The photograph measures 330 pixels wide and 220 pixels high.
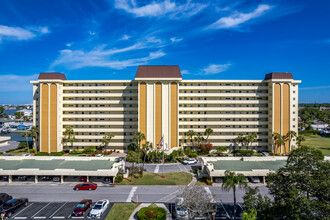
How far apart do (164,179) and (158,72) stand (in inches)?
1482

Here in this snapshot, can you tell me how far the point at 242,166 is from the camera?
4606 cm

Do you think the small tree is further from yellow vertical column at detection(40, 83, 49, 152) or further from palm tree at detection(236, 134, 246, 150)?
yellow vertical column at detection(40, 83, 49, 152)

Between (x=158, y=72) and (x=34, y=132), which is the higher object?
(x=158, y=72)

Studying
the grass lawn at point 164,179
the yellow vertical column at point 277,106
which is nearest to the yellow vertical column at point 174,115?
the grass lawn at point 164,179

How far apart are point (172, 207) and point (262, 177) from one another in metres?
22.8

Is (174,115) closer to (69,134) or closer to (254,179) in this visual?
(254,179)

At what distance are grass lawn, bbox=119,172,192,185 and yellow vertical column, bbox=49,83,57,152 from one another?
131 feet

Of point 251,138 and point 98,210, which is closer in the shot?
point 98,210

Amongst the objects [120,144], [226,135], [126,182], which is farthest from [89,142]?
[226,135]

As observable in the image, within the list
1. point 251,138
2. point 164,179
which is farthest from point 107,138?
point 251,138

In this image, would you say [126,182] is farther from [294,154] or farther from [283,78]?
[283,78]

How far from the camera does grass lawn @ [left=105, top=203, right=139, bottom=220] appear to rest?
93.7 ft

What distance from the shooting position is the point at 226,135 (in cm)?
7350

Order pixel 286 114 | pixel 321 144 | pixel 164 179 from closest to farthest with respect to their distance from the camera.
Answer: pixel 164 179 → pixel 286 114 → pixel 321 144
